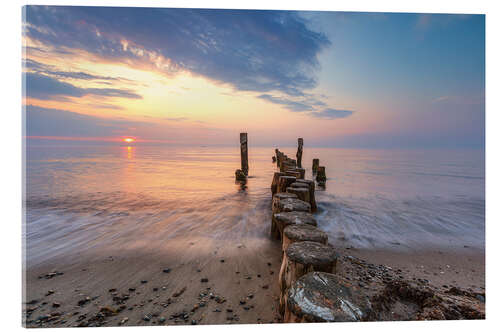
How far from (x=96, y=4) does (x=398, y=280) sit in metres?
6.10

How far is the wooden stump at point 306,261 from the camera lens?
5.79ft

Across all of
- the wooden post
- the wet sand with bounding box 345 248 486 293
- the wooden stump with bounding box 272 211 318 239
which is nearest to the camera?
the wooden stump with bounding box 272 211 318 239

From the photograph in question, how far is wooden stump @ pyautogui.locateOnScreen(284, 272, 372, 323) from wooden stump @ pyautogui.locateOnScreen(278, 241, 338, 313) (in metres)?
0.31

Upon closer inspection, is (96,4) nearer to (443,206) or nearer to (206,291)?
(206,291)

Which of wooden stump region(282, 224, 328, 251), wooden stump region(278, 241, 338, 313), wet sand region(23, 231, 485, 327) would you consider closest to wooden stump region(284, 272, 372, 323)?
wooden stump region(278, 241, 338, 313)

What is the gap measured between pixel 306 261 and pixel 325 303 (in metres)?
0.50

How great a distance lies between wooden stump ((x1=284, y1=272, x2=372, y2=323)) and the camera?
124 cm

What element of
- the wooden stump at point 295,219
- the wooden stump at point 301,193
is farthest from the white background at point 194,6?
the wooden stump at point 301,193

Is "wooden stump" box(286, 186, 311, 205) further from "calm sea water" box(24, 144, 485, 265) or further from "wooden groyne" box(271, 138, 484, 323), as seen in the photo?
"wooden groyne" box(271, 138, 484, 323)

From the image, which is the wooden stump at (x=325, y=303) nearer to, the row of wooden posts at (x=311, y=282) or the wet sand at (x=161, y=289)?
the row of wooden posts at (x=311, y=282)

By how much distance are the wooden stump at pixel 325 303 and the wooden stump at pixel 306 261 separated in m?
0.31

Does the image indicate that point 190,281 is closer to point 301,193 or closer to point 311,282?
point 311,282

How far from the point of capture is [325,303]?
1279 mm

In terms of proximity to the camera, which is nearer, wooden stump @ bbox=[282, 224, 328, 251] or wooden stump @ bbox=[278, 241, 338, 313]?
wooden stump @ bbox=[278, 241, 338, 313]
